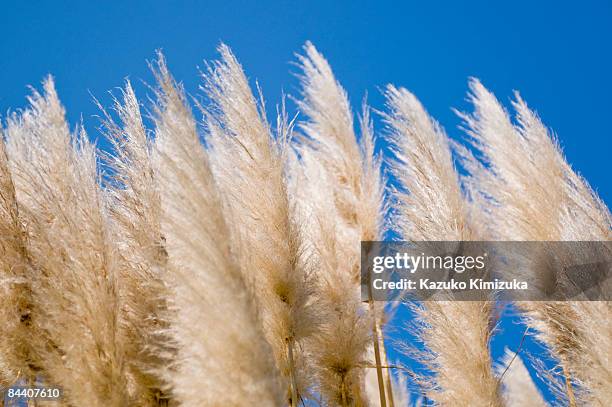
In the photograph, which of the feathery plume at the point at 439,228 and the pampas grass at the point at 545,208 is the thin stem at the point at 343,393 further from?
the pampas grass at the point at 545,208

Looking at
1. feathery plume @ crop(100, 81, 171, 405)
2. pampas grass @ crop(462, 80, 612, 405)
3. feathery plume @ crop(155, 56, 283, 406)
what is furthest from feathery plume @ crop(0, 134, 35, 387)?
pampas grass @ crop(462, 80, 612, 405)

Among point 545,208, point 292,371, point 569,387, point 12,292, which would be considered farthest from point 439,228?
point 12,292

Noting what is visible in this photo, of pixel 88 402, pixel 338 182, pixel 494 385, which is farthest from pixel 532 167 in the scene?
pixel 88 402

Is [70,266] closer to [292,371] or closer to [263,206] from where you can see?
[263,206]

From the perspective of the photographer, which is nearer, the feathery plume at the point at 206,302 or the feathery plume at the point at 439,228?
the feathery plume at the point at 206,302

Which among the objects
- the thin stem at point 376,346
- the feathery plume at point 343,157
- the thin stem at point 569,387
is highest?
the feathery plume at point 343,157

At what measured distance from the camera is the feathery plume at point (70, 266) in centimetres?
211

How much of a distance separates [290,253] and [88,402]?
38.9 inches

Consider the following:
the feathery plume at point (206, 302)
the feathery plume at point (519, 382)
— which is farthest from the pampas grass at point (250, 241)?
the feathery plume at point (519, 382)

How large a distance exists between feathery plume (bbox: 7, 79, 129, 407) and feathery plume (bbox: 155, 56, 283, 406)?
22 centimetres

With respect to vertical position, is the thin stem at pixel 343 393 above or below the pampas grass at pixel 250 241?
below

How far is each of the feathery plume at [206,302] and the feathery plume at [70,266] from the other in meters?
0.22

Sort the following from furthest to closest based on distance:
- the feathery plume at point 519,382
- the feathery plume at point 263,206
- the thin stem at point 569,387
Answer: the feathery plume at point 519,382, the thin stem at point 569,387, the feathery plume at point 263,206

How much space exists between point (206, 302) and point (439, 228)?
139 cm
